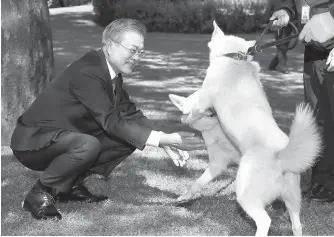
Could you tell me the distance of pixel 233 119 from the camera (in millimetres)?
3254

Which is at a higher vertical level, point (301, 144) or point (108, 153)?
point (301, 144)

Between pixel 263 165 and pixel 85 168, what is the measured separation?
3.89 ft

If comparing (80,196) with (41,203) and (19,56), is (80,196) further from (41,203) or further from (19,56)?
(19,56)

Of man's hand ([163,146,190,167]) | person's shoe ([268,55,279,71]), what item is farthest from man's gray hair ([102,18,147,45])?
person's shoe ([268,55,279,71])

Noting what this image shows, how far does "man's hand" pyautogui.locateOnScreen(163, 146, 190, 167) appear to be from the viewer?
3549mm

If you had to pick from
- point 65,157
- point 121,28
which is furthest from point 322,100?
point 65,157

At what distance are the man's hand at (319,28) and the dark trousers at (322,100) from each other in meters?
0.18

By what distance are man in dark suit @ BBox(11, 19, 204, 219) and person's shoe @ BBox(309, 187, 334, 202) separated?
48.0 inches

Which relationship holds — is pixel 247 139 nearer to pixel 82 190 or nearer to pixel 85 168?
pixel 85 168

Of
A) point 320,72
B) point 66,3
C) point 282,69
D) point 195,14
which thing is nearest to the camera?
point 320,72

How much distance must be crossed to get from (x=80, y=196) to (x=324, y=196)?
5.62 ft

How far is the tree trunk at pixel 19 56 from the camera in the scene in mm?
5277

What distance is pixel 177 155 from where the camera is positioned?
359cm

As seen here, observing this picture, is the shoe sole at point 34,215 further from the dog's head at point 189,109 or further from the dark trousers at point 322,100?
the dark trousers at point 322,100
